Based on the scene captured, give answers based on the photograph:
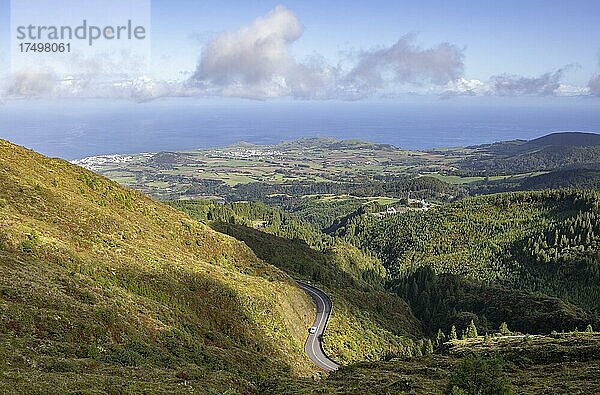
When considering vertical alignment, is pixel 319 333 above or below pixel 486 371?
below

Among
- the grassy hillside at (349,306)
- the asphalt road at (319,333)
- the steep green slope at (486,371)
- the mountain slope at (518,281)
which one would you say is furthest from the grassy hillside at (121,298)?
the mountain slope at (518,281)

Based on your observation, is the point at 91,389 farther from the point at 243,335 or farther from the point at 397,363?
the point at 397,363

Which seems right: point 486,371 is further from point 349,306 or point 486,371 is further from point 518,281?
point 518,281

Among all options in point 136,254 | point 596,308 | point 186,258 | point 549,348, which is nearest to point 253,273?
point 186,258

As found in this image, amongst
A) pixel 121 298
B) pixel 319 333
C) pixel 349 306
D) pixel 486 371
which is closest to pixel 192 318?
pixel 121 298

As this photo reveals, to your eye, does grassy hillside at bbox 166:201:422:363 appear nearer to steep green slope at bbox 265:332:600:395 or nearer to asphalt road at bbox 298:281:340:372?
asphalt road at bbox 298:281:340:372

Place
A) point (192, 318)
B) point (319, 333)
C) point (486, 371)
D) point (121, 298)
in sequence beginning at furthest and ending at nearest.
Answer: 1. point (319, 333)
2. point (192, 318)
3. point (121, 298)
4. point (486, 371)
